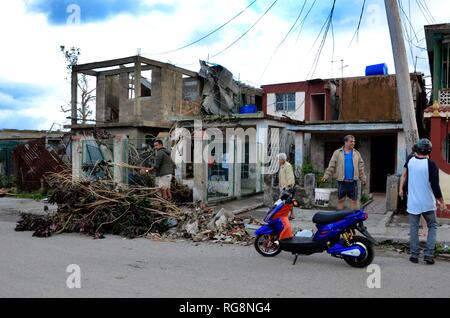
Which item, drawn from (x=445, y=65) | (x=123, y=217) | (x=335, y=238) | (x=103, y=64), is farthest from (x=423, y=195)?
(x=103, y=64)

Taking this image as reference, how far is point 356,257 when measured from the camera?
20.9 feet

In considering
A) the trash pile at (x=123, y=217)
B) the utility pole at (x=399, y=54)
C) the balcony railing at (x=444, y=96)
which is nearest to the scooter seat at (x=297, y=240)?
the trash pile at (x=123, y=217)

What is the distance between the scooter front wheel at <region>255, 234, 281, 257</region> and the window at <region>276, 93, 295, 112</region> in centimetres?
1867

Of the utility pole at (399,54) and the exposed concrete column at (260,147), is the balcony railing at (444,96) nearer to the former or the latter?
the utility pole at (399,54)

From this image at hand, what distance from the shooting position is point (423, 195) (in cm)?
679

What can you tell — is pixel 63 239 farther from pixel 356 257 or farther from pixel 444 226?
pixel 444 226

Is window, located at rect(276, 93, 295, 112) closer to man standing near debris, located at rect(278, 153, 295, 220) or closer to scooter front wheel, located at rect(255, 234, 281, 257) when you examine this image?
man standing near debris, located at rect(278, 153, 295, 220)

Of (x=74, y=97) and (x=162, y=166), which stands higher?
(x=74, y=97)

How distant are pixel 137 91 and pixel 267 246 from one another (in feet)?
59.6

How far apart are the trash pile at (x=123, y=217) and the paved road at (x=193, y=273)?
0.97m

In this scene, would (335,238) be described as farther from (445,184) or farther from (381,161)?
(381,161)

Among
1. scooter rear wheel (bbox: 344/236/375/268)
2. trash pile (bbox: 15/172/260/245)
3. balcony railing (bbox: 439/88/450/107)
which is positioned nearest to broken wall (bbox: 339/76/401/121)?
balcony railing (bbox: 439/88/450/107)

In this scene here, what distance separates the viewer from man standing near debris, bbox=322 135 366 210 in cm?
882
